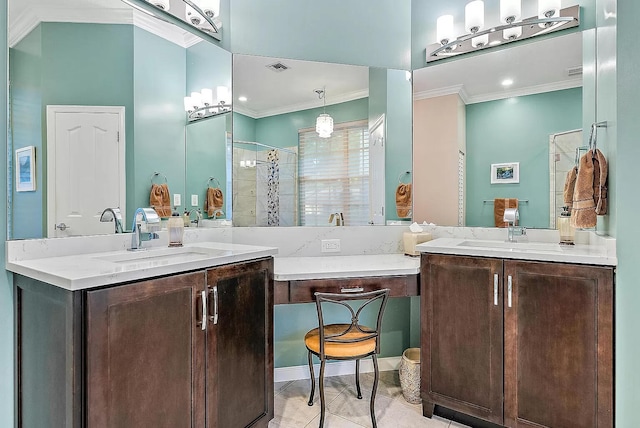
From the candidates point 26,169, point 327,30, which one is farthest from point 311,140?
point 26,169

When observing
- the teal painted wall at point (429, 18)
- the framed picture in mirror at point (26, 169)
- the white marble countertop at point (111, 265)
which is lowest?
the white marble countertop at point (111, 265)

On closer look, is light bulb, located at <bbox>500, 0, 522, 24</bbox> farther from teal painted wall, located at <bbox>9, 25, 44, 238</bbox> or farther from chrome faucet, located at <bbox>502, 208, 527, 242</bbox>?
teal painted wall, located at <bbox>9, 25, 44, 238</bbox>

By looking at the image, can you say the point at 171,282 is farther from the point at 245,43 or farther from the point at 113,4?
the point at 245,43

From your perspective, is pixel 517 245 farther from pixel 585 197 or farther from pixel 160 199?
pixel 160 199

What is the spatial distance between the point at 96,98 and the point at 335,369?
86.6 inches

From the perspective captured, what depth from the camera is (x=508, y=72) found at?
2285 mm

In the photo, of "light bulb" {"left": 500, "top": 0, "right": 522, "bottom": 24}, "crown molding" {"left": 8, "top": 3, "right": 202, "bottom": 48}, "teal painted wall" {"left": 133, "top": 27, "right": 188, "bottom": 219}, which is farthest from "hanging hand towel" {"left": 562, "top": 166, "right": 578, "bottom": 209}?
"crown molding" {"left": 8, "top": 3, "right": 202, "bottom": 48}

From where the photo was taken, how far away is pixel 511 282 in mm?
1714

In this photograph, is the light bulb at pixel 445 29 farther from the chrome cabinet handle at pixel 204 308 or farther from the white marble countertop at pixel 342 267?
the chrome cabinet handle at pixel 204 308

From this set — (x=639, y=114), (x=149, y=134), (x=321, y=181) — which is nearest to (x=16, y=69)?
(x=149, y=134)

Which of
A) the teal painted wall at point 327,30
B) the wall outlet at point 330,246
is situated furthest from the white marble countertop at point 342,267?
the teal painted wall at point 327,30

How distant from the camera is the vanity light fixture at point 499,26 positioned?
211 cm

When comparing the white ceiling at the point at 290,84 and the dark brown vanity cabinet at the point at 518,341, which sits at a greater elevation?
the white ceiling at the point at 290,84

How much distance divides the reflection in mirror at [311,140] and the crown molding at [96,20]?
1.25ft
